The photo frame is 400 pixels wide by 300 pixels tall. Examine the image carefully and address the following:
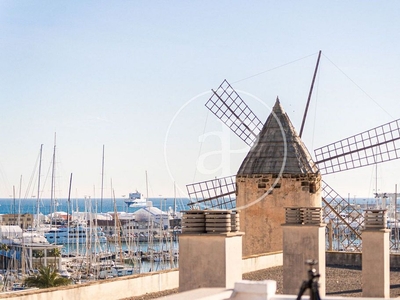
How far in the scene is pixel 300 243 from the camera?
15.8 meters

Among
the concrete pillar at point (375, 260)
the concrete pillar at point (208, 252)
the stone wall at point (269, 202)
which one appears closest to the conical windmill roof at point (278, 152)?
the stone wall at point (269, 202)

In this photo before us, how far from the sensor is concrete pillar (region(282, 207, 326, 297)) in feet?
50.7

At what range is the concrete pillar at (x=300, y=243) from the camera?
1545 centimetres

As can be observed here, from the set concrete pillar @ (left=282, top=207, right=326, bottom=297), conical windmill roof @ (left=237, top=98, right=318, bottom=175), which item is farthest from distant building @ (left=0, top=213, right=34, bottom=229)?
concrete pillar @ (left=282, top=207, right=326, bottom=297)

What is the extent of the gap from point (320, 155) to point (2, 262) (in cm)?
5266

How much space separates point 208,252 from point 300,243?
13.9ft

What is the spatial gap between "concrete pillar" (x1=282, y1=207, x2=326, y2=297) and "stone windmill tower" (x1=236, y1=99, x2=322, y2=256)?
Result: 7.78 meters

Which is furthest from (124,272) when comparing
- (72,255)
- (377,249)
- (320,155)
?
(377,249)

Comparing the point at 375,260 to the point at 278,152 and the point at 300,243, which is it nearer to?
the point at 300,243

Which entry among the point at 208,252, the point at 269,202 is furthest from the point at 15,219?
the point at 208,252

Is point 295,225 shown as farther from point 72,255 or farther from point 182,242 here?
point 72,255

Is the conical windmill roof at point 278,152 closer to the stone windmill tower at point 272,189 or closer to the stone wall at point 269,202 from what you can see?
the stone windmill tower at point 272,189

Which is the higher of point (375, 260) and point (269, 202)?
point (269, 202)

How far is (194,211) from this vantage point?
12.2 meters
